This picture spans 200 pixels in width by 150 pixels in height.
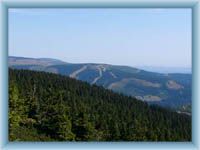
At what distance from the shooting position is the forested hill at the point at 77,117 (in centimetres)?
2703

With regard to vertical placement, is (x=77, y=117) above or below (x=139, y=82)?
below

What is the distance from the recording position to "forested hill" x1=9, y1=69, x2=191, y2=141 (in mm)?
27031

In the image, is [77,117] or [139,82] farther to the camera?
[139,82]

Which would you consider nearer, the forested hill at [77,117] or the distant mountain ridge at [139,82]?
the forested hill at [77,117]

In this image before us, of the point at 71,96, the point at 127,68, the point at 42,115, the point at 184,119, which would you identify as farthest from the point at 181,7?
the point at 127,68

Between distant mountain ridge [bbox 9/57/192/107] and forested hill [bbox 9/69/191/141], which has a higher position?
distant mountain ridge [bbox 9/57/192/107]

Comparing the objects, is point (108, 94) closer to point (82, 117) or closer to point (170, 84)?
point (82, 117)

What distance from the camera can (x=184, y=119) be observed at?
40.9m

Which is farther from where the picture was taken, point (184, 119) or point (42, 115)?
point (184, 119)

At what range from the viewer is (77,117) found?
2931 centimetres

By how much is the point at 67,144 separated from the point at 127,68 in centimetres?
10341

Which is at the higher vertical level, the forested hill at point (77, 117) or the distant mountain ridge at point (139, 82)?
the distant mountain ridge at point (139, 82)

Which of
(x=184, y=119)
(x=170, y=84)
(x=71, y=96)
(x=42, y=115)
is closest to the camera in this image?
(x=42, y=115)

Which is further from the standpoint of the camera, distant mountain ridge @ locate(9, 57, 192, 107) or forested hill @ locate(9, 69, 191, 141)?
distant mountain ridge @ locate(9, 57, 192, 107)
